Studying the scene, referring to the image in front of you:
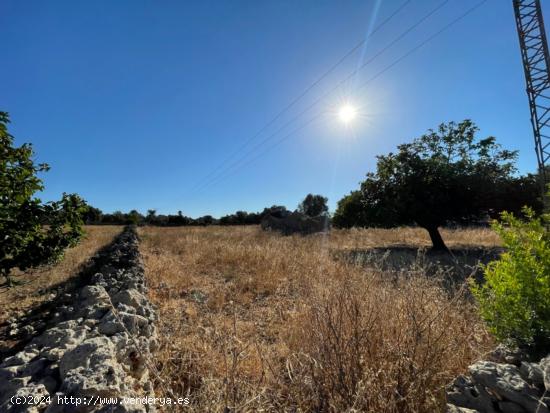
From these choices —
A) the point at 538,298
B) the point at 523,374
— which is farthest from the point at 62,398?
the point at 538,298

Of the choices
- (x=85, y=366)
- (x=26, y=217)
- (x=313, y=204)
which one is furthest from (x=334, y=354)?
(x=313, y=204)

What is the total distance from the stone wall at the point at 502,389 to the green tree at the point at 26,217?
14.1 ft

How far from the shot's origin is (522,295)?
183cm

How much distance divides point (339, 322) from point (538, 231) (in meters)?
1.60

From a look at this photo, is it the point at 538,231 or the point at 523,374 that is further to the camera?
the point at 538,231

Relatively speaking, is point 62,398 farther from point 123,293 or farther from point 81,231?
point 81,231

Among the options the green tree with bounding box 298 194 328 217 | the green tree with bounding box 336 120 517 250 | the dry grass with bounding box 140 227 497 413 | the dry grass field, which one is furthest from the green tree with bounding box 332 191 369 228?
the green tree with bounding box 298 194 328 217

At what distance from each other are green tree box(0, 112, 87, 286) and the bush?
15.1 feet

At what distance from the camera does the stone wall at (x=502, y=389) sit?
4.58ft

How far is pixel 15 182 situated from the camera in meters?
3.26

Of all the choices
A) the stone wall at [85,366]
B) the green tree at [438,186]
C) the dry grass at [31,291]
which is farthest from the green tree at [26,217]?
the green tree at [438,186]

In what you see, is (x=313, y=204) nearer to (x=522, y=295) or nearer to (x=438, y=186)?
(x=438, y=186)

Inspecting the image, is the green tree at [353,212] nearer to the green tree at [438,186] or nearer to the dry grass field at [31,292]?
the green tree at [438,186]

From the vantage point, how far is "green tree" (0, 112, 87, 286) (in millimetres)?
3205
